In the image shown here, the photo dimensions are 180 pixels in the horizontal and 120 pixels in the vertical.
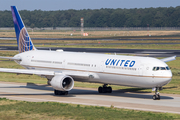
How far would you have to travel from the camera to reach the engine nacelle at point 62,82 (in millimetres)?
35500

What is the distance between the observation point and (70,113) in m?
26.7

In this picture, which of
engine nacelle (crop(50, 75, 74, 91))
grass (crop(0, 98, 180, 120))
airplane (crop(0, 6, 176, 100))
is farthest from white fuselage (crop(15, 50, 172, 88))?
grass (crop(0, 98, 180, 120))

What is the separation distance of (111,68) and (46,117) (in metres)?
11.8

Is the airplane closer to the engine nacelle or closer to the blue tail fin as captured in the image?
the engine nacelle

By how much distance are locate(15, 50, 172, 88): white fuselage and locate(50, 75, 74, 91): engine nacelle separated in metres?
1.61

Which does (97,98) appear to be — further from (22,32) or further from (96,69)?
(22,32)

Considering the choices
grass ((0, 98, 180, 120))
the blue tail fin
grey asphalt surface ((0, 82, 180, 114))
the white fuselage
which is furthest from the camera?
the blue tail fin

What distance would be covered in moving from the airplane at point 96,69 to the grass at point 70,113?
17.9 ft

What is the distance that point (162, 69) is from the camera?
32.8m

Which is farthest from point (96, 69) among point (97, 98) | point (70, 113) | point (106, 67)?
point (70, 113)

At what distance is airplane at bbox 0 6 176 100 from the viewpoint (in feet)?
109

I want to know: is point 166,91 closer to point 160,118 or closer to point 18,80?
Answer: point 160,118

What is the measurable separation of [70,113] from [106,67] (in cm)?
1025

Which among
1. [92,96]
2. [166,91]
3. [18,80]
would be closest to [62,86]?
[92,96]
